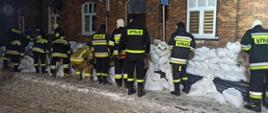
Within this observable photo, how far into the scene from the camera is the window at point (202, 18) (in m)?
12.2

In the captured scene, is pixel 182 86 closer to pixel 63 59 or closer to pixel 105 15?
pixel 63 59

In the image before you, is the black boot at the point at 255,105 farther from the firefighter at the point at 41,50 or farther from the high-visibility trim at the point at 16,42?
the high-visibility trim at the point at 16,42

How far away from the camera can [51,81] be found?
37.1ft

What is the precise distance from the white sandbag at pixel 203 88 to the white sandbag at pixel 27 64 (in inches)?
294

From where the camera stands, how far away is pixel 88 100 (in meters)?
9.06

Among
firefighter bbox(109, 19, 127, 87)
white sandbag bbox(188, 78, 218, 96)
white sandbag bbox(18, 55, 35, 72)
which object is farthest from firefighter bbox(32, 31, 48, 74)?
white sandbag bbox(188, 78, 218, 96)

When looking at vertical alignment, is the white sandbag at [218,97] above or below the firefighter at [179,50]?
below

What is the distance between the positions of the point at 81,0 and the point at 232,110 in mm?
11208

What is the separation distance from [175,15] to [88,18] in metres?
5.59

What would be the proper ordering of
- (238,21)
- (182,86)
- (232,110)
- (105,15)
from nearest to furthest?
(232,110)
(182,86)
(238,21)
(105,15)

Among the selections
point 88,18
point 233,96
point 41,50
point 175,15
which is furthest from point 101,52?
point 88,18

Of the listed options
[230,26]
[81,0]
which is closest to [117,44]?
[230,26]

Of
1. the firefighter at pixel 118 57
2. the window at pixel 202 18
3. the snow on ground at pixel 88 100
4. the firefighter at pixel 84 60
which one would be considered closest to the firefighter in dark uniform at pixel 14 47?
the snow on ground at pixel 88 100

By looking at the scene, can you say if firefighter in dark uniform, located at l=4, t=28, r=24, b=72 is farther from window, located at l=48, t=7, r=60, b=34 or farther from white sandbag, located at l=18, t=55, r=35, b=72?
window, located at l=48, t=7, r=60, b=34
